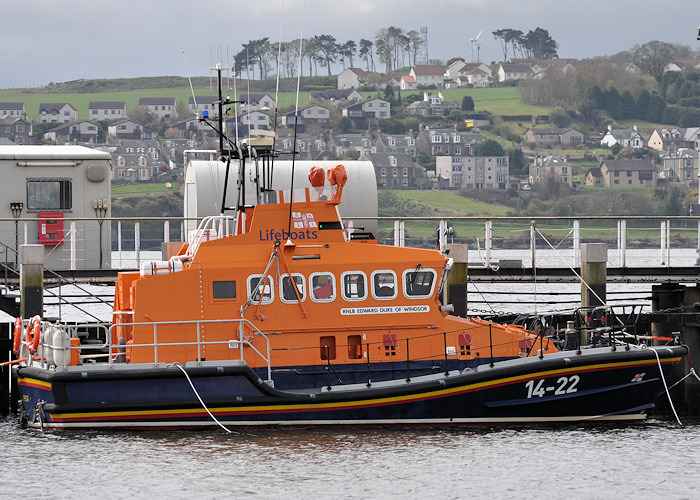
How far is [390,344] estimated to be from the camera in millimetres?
17641

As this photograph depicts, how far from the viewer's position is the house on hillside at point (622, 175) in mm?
111875

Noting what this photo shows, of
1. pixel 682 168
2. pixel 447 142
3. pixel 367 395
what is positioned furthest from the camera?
pixel 447 142

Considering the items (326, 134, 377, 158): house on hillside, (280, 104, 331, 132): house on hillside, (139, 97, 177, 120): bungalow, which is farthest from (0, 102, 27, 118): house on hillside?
(326, 134, 377, 158): house on hillside

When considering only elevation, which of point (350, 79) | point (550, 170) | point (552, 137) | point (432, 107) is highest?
point (350, 79)

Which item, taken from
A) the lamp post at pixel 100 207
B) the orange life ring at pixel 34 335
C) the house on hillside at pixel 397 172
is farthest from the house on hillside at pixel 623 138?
the orange life ring at pixel 34 335

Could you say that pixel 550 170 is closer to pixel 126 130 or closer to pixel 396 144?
pixel 396 144

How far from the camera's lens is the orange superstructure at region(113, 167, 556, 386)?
1723 cm

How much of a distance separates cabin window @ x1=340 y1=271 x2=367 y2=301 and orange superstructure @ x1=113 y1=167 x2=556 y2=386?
1 cm

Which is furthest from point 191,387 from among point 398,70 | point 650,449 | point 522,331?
point 398,70

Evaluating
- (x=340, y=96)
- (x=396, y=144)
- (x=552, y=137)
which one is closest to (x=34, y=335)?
(x=396, y=144)

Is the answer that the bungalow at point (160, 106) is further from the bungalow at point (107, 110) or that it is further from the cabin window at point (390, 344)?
the cabin window at point (390, 344)

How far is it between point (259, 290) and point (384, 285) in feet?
6.09

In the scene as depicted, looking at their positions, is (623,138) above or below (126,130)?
below

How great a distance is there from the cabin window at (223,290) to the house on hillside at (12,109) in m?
114
